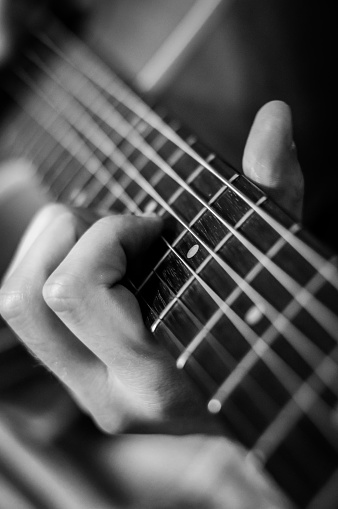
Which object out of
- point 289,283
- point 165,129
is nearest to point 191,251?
point 289,283

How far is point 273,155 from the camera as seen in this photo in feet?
1.70

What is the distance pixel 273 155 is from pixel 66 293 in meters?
0.24

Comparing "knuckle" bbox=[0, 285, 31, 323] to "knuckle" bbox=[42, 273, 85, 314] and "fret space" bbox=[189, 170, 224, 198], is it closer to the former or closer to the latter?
"knuckle" bbox=[42, 273, 85, 314]

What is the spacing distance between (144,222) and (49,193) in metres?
0.37

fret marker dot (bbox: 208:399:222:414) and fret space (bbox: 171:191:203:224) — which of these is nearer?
fret marker dot (bbox: 208:399:222:414)

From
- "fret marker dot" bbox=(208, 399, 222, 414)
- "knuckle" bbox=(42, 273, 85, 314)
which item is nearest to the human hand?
"knuckle" bbox=(42, 273, 85, 314)

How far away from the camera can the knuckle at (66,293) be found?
0.49m

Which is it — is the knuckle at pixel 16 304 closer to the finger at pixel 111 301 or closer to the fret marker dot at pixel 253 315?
the finger at pixel 111 301

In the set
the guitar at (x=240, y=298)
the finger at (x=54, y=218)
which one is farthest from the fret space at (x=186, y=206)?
the finger at (x=54, y=218)

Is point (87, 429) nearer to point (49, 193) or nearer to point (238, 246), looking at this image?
point (49, 193)

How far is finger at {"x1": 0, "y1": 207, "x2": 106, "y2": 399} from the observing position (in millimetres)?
552

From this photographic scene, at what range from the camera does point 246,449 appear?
1.24ft

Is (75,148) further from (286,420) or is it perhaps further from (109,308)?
(286,420)

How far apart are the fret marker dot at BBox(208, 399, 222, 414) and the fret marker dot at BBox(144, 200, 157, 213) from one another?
24 centimetres
